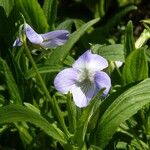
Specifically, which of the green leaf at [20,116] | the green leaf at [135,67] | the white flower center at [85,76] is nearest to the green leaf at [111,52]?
the green leaf at [135,67]

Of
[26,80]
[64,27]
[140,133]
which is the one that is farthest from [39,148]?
[64,27]

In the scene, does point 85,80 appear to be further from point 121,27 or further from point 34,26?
point 121,27

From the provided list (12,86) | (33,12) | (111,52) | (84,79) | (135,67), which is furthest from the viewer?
(33,12)

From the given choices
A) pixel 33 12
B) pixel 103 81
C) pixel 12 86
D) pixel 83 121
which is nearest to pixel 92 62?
pixel 103 81

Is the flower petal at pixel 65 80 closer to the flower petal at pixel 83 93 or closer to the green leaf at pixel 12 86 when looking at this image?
the flower petal at pixel 83 93

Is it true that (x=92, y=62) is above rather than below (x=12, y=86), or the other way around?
above

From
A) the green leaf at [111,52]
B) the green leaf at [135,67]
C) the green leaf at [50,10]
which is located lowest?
the green leaf at [111,52]

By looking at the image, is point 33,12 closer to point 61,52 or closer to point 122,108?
point 61,52
